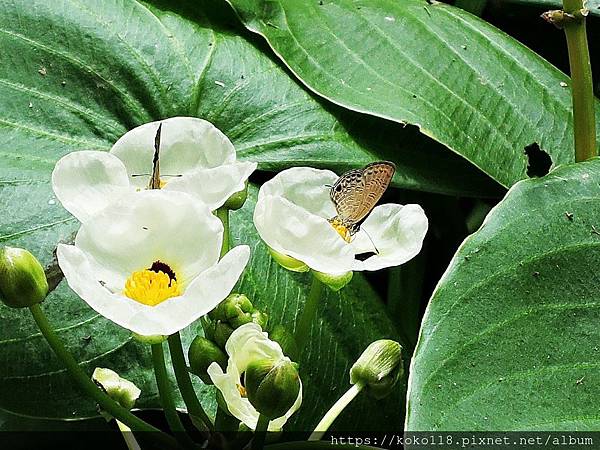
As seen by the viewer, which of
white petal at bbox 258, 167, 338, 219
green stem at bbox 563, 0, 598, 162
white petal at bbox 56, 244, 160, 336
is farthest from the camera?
green stem at bbox 563, 0, 598, 162

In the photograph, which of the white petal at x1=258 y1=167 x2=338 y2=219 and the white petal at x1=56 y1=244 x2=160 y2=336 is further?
the white petal at x1=258 y1=167 x2=338 y2=219

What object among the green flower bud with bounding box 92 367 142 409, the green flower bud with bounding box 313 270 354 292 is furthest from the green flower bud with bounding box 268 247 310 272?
the green flower bud with bounding box 92 367 142 409

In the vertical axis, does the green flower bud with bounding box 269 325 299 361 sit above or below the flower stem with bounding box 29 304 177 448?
above

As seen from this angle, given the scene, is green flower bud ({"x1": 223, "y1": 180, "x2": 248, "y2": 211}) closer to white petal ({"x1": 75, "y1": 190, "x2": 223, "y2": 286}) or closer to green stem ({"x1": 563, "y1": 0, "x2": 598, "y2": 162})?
white petal ({"x1": 75, "y1": 190, "x2": 223, "y2": 286})

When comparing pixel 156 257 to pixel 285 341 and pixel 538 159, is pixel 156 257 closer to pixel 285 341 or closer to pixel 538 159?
A: pixel 285 341

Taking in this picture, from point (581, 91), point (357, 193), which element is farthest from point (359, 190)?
point (581, 91)

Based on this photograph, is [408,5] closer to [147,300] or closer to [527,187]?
[527,187]
